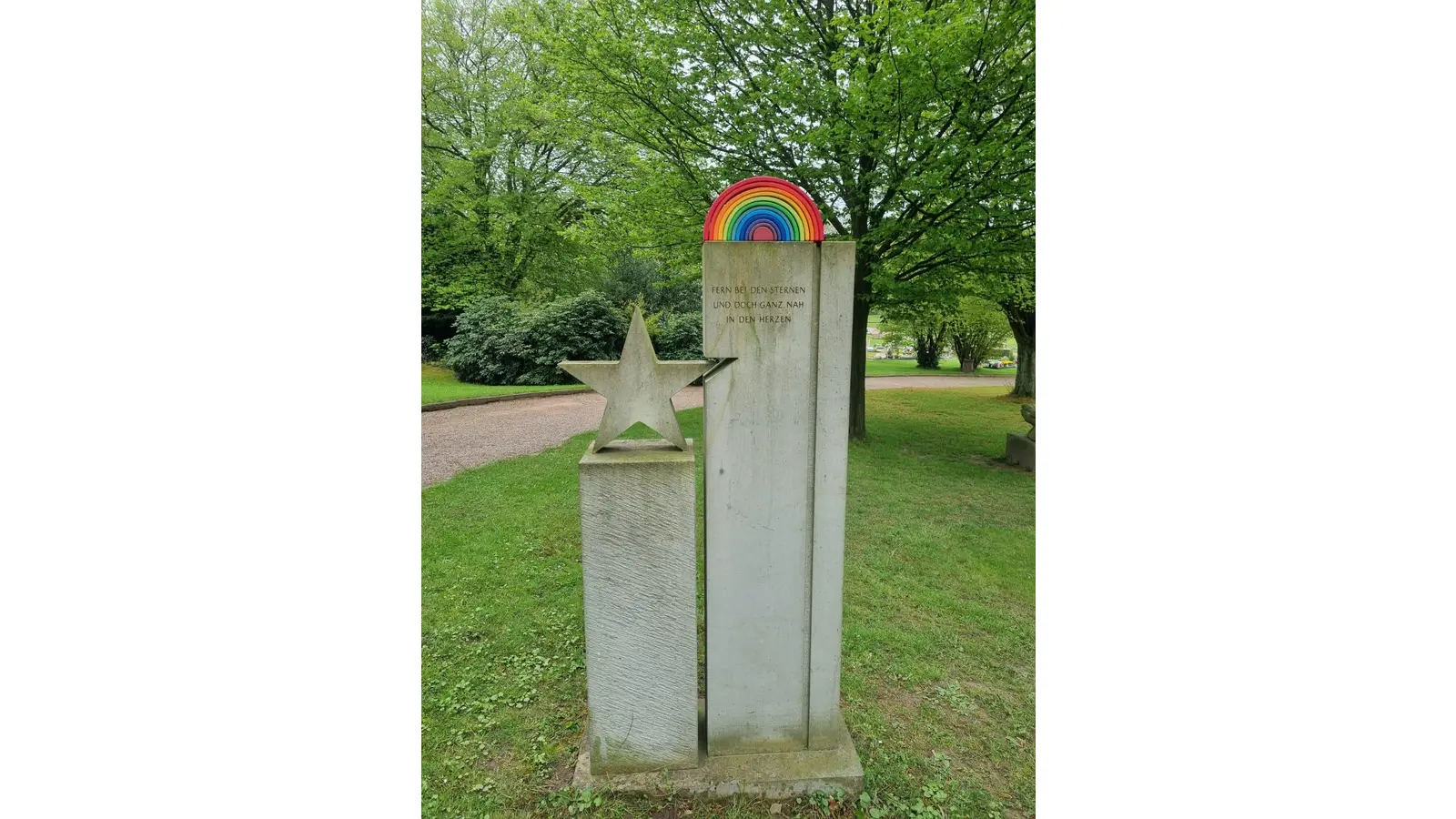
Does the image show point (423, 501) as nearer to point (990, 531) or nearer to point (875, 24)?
point (990, 531)

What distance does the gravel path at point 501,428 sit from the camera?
31.4 ft

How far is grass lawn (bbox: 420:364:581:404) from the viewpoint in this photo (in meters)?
15.3

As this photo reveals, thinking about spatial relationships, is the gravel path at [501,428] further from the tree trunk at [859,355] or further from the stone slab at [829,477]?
the stone slab at [829,477]

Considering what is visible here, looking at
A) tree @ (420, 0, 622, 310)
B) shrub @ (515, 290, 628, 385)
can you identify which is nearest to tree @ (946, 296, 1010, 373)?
shrub @ (515, 290, 628, 385)

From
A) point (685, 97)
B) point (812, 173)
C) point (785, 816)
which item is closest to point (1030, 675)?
point (785, 816)

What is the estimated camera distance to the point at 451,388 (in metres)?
17.1

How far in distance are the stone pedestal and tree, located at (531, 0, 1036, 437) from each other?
6.72m

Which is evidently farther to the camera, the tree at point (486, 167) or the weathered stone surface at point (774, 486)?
the tree at point (486, 167)

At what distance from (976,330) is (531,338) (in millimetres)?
21822

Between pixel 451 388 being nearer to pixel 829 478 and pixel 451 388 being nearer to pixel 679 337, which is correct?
pixel 679 337

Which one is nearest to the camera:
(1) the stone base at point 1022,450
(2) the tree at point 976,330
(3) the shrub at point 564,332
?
(1) the stone base at point 1022,450

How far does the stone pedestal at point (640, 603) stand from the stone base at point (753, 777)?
62 millimetres

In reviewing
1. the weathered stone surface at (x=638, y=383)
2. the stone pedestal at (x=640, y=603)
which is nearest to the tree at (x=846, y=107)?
the weathered stone surface at (x=638, y=383)

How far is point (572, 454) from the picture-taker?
9.78 metres
